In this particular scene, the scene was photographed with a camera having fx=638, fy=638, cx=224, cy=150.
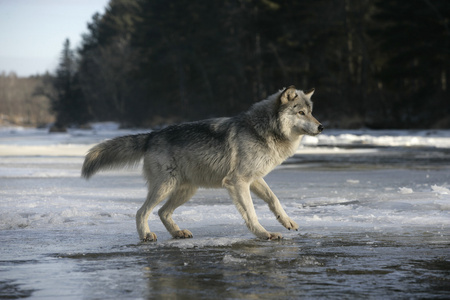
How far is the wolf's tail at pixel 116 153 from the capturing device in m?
8.48

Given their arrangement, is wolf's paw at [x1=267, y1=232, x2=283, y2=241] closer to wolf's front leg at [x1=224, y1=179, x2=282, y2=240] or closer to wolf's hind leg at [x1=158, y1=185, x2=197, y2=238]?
wolf's front leg at [x1=224, y1=179, x2=282, y2=240]

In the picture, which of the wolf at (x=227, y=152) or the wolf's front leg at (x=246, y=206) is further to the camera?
the wolf at (x=227, y=152)

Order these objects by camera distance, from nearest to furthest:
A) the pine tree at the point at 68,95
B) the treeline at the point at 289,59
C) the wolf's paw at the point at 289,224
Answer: the wolf's paw at the point at 289,224, the treeline at the point at 289,59, the pine tree at the point at 68,95

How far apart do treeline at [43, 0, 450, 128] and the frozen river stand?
95.6ft

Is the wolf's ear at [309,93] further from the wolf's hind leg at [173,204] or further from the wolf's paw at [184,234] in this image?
the wolf's paw at [184,234]

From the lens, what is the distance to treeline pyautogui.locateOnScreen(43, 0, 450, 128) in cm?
4100

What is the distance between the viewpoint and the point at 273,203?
26.7ft

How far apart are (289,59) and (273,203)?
46655mm

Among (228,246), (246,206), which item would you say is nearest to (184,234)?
(246,206)

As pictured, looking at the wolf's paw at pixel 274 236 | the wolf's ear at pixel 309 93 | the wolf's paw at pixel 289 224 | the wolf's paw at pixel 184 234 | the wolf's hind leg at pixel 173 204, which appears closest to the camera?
the wolf's paw at pixel 274 236

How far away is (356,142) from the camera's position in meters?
32.8

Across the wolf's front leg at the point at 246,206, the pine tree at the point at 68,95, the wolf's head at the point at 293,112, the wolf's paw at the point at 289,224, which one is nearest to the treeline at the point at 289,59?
the pine tree at the point at 68,95

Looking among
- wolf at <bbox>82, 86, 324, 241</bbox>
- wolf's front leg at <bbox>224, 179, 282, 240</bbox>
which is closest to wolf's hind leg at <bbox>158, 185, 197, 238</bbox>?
wolf at <bbox>82, 86, 324, 241</bbox>

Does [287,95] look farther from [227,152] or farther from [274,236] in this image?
[274,236]
